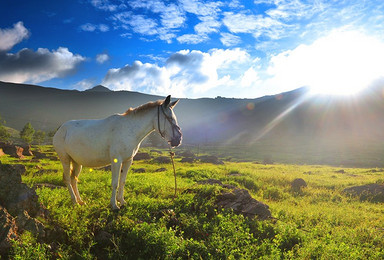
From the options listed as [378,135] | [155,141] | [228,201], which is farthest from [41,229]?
[378,135]

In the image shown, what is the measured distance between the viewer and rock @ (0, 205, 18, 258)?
13.9ft

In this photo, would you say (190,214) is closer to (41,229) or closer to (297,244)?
(297,244)

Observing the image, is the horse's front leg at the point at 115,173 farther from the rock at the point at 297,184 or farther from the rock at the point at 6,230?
the rock at the point at 297,184

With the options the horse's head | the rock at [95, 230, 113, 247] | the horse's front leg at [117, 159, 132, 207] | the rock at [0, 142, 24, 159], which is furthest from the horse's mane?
the rock at [0, 142, 24, 159]

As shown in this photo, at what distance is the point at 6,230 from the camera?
442 cm

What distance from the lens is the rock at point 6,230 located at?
4.22m

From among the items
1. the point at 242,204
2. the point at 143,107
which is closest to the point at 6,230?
the point at 143,107

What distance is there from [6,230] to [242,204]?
687cm

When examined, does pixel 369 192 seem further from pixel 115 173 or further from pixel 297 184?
pixel 115 173

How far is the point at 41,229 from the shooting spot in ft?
16.3

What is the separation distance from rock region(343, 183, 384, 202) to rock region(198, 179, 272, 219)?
10083 mm

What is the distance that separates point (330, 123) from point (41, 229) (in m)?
220

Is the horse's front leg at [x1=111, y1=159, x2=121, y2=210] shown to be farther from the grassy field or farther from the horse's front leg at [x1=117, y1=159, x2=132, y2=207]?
the horse's front leg at [x1=117, y1=159, x2=132, y2=207]

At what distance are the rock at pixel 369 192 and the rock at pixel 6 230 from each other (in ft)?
56.9
